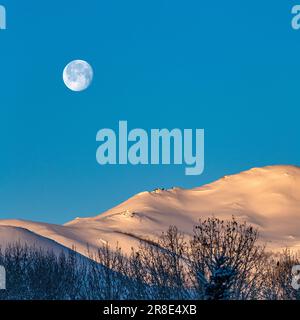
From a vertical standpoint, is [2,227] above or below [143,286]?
above

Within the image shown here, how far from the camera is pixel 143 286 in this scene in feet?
212

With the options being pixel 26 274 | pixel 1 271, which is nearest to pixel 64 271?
pixel 26 274

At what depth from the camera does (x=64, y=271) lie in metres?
74.9
